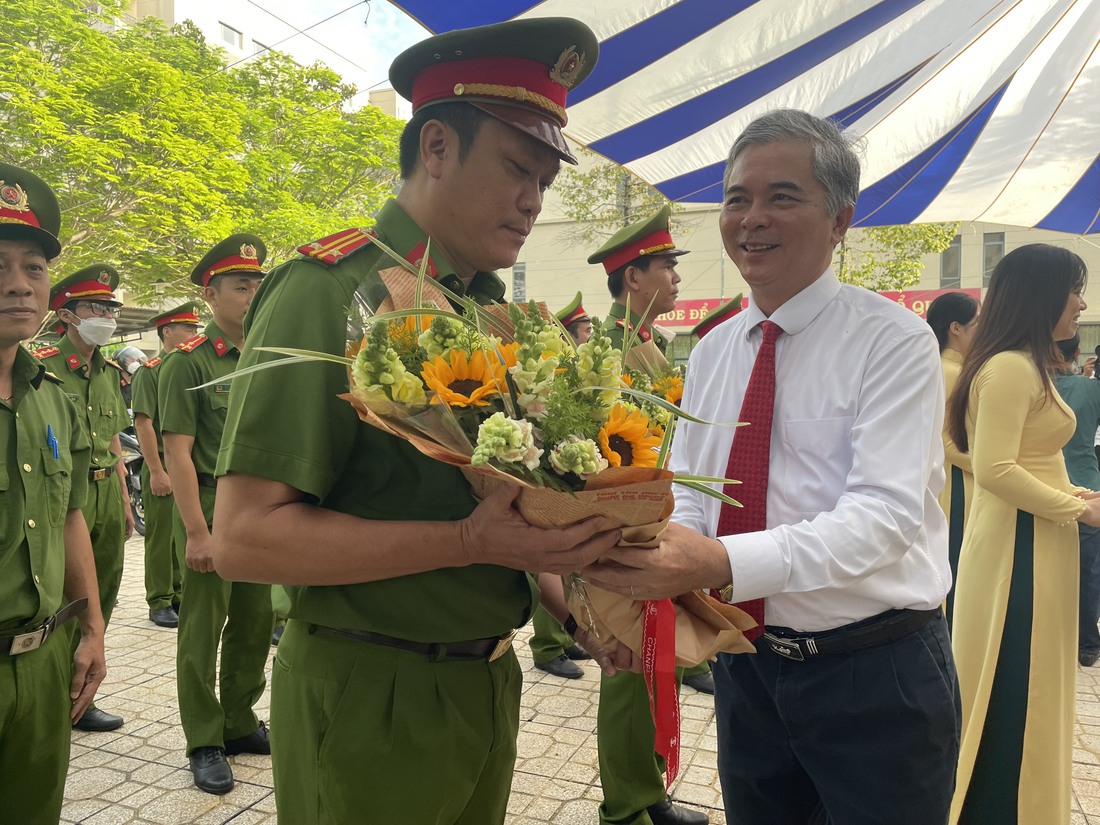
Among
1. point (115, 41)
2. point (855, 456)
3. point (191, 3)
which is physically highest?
point (191, 3)

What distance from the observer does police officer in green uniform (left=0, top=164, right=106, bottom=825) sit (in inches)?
89.7

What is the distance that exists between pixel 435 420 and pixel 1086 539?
19.4 feet

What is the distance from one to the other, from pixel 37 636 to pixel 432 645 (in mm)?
1467

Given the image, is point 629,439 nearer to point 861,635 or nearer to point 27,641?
point 861,635

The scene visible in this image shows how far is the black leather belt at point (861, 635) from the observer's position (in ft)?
6.06

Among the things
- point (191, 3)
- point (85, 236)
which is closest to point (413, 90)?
point (85, 236)

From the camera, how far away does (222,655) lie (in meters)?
4.03

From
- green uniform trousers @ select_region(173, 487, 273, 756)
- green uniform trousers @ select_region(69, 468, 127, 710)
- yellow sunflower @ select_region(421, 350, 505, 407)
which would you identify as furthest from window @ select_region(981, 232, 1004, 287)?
yellow sunflower @ select_region(421, 350, 505, 407)

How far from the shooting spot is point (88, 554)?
274 cm

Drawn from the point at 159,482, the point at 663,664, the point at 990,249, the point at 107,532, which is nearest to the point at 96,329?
the point at 159,482

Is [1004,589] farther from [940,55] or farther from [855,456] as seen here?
[940,55]

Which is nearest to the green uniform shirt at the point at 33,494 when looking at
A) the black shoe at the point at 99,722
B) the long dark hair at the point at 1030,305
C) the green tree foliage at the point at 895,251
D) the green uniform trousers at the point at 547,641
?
the black shoe at the point at 99,722

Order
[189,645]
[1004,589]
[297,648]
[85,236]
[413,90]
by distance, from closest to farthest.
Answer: [297,648], [413,90], [1004,589], [189,645], [85,236]

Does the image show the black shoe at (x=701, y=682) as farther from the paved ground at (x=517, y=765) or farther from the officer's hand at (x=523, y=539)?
the officer's hand at (x=523, y=539)
